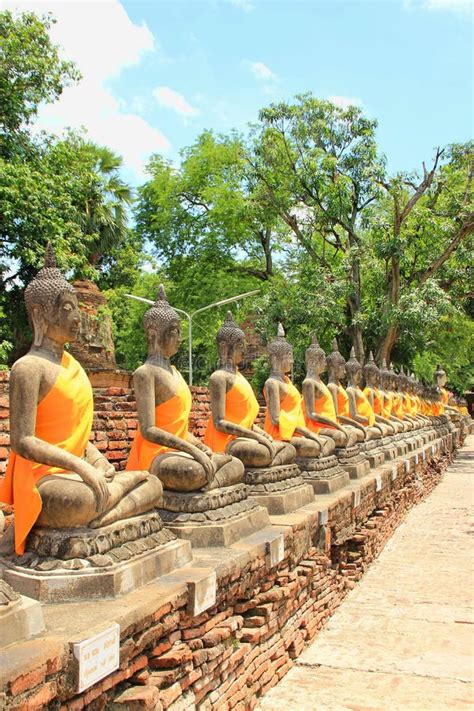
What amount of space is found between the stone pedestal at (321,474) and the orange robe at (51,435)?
397 cm

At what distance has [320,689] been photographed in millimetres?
4648

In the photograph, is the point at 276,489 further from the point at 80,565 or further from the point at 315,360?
the point at 315,360

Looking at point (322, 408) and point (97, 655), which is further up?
point (322, 408)

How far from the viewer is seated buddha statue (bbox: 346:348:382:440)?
11.6m

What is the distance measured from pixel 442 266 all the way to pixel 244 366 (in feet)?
38.4

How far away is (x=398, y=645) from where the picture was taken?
5.39m

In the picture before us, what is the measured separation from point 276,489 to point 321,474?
146cm

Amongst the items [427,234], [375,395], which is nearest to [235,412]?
[375,395]

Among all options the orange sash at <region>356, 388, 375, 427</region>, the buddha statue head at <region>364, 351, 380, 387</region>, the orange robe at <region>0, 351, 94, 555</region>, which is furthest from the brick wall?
the buddha statue head at <region>364, 351, 380, 387</region>

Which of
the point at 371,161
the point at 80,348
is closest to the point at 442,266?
the point at 371,161

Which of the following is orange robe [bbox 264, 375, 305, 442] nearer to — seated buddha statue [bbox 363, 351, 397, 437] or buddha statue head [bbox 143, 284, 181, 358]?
buddha statue head [bbox 143, 284, 181, 358]

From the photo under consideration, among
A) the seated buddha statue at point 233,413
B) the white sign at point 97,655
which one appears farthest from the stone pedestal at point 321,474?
the white sign at point 97,655

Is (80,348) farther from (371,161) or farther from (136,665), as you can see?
(136,665)

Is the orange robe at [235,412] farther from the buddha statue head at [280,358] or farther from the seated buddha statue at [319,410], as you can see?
the seated buddha statue at [319,410]
